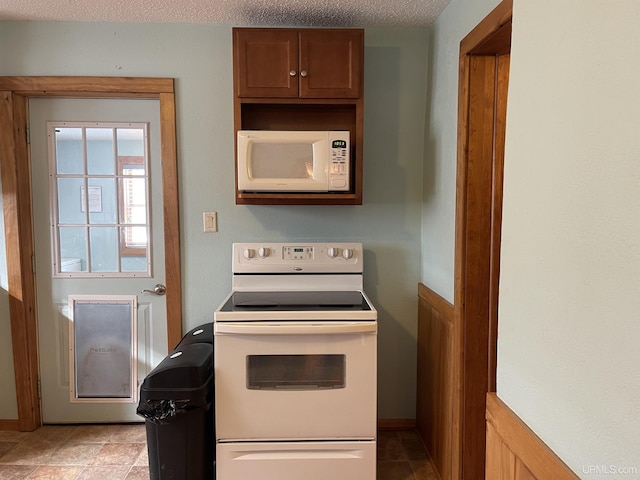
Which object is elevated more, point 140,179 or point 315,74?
point 315,74

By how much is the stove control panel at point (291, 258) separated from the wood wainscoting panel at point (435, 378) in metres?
0.49

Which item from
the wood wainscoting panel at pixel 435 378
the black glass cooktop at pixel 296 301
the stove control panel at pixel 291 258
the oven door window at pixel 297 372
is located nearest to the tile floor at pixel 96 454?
the wood wainscoting panel at pixel 435 378

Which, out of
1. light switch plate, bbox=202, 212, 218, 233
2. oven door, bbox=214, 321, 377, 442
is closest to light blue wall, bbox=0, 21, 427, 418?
light switch plate, bbox=202, 212, 218, 233

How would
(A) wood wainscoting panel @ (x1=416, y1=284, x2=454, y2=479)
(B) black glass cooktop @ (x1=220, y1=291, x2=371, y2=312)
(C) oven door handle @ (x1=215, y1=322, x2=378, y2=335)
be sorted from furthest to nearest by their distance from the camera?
(A) wood wainscoting panel @ (x1=416, y1=284, x2=454, y2=479), (B) black glass cooktop @ (x1=220, y1=291, x2=371, y2=312), (C) oven door handle @ (x1=215, y1=322, x2=378, y2=335)

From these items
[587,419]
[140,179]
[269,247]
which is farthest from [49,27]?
[587,419]

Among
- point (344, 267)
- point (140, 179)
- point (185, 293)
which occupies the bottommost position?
point (185, 293)

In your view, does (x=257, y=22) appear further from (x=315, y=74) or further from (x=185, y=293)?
(x=185, y=293)

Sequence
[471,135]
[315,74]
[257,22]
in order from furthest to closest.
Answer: [257,22] → [315,74] → [471,135]

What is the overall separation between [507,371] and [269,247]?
144 centimetres

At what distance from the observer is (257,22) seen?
214 cm

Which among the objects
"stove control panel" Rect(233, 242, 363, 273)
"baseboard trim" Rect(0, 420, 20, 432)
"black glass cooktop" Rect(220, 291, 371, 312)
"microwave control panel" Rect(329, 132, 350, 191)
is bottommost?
"baseboard trim" Rect(0, 420, 20, 432)

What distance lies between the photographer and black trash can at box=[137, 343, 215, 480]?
1.67 metres

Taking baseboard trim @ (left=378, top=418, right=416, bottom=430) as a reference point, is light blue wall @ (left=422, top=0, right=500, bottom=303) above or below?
above

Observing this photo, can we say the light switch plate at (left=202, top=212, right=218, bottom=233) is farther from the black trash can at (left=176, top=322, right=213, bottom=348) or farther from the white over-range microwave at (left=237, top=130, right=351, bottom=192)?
the black trash can at (left=176, top=322, right=213, bottom=348)
